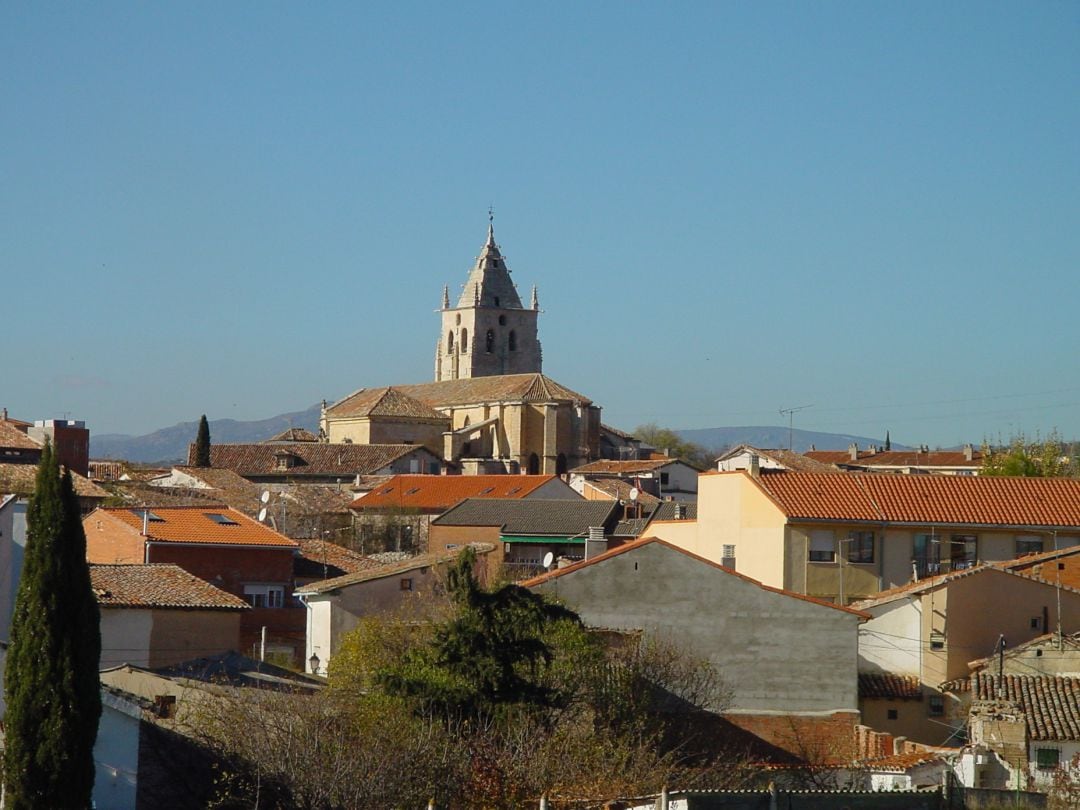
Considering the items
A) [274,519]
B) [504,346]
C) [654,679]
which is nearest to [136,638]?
[654,679]

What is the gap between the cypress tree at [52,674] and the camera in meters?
16.9

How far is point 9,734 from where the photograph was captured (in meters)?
17.0

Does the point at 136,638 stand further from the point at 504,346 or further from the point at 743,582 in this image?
the point at 504,346

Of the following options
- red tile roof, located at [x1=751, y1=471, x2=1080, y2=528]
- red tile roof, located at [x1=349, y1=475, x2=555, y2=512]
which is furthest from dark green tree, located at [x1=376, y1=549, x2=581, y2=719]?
red tile roof, located at [x1=349, y1=475, x2=555, y2=512]

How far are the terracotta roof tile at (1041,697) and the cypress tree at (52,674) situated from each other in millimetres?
11369

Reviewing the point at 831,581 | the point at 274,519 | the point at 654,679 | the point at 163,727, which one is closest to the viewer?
the point at 163,727

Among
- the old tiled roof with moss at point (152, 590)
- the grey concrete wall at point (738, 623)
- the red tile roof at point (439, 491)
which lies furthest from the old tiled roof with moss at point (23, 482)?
the grey concrete wall at point (738, 623)

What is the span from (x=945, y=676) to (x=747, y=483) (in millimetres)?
8993

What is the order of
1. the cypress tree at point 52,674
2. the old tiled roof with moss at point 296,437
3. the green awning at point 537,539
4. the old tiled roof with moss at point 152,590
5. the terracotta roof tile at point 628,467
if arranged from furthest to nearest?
1. the old tiled roof with moss at point 296,437
2. the terracotta roof tile at point 628,467
3. the green awning at point 537,539
4. the old tiled roof with moss at point 152,590
5. the cypress tree at point 52,674

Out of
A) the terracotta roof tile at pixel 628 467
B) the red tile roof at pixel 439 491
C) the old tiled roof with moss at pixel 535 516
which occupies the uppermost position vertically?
the terracotta roof tile at pixel 628 467

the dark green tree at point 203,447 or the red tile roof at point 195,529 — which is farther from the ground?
the dark green tree at point 203,447

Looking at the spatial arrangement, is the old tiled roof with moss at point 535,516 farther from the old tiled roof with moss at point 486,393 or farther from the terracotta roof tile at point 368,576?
the old tiled roof with moss at point 486,393

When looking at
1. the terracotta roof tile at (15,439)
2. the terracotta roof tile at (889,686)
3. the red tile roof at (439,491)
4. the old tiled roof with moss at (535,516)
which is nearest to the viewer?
the terracotta roof tile at (889,686)

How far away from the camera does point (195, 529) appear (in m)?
36.4
